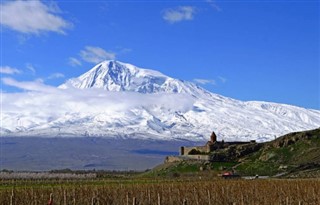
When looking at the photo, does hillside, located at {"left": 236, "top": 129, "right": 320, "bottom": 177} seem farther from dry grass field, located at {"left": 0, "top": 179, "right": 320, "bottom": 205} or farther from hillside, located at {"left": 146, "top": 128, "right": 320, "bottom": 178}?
dry grass field, located at {"left": 0, "top": 179, "right": 320, "bottom": 205}

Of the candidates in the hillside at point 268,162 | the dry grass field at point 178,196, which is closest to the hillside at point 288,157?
the hillside at point 268,162

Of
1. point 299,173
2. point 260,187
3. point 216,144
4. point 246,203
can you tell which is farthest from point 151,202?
point 216,144

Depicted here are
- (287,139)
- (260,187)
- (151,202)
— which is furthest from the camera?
(287,139)

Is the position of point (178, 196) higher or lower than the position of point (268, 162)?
lower

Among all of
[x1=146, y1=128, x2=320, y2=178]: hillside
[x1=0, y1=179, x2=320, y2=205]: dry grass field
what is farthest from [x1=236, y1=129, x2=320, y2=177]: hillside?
[x1=0, y1=179, x2=320, y2=205]: dry grass field

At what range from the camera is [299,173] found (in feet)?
261

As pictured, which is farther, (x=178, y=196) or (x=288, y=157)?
(x=288, y=157)

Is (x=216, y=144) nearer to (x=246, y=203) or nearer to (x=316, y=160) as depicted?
(x=316, y=160)

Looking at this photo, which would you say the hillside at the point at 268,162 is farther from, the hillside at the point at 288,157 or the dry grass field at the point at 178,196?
the dry grass field at the point at 178,196

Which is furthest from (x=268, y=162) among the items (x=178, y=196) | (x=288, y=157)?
(x=178, y=196)

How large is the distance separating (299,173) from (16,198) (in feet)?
157

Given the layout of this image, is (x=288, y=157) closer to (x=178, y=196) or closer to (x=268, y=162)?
(x=268, y=162)

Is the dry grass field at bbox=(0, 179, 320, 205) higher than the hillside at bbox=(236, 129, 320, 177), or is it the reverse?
the hillside at bbox=(236, 129, 320, 177)

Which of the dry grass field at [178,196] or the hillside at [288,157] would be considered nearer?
the dry grass field at [178,196]
